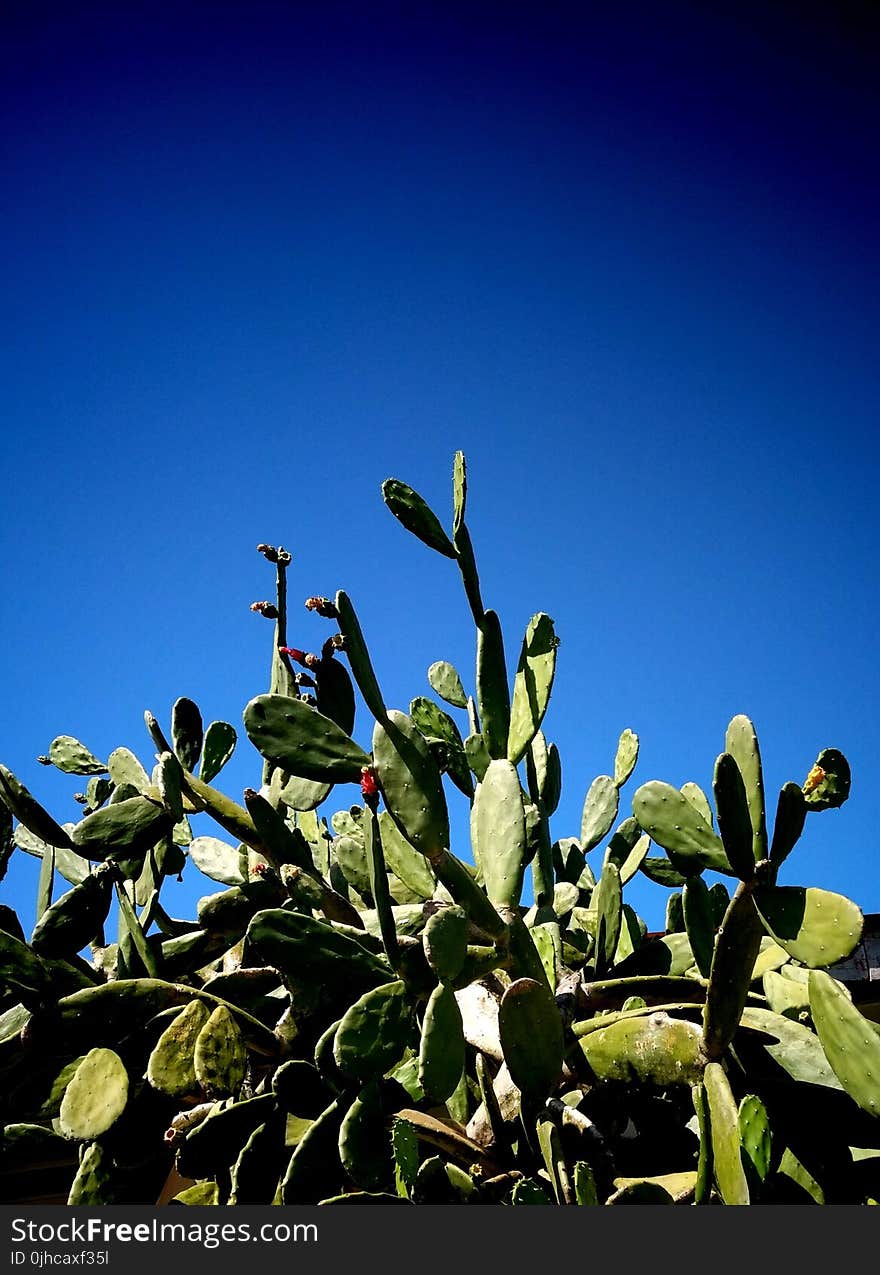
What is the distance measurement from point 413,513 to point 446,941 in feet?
3.14

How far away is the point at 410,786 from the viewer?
5.42ft

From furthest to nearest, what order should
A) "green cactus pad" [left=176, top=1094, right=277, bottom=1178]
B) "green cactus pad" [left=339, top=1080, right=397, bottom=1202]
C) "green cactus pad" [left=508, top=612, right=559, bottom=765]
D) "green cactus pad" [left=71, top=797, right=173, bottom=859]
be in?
"green cactus pad" [left=508, top=612, right=559, bottom=765]
"green cactus pad" [left=71, top=797, right=173, bottom=859]
"green cactus pad" [left=176, top=1094, right=277, bottom=1178]
"green cactus pad" [left=339, top=1080, right=397, bottom=1202]

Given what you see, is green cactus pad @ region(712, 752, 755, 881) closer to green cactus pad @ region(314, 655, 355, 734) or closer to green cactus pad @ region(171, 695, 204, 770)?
green cactus pad @ region(314, 655, 355, 734)

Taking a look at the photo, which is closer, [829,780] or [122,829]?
[829,780]

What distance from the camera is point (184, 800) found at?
2.06m

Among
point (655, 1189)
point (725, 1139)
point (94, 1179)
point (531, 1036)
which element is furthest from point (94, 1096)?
point (725, 1139)

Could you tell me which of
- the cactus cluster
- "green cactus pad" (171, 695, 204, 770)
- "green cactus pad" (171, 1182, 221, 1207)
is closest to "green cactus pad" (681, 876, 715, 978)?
the cactus cluster

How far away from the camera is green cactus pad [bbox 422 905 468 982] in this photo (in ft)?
4.60

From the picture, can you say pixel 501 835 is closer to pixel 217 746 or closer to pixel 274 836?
pixel 274 836

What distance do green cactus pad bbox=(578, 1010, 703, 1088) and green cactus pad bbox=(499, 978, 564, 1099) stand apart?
149 mm
